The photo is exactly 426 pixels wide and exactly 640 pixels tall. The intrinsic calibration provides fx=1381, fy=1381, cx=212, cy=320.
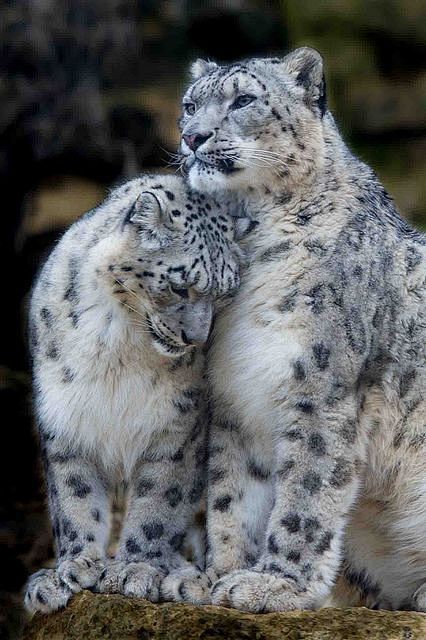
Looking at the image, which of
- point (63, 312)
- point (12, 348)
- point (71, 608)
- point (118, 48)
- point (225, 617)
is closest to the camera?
point (225, 617)

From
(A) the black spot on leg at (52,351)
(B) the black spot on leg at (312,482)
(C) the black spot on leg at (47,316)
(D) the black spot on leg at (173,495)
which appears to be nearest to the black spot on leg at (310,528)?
(B) the black spot on leg at (312,482)

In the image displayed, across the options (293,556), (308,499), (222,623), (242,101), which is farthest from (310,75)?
(222,623)

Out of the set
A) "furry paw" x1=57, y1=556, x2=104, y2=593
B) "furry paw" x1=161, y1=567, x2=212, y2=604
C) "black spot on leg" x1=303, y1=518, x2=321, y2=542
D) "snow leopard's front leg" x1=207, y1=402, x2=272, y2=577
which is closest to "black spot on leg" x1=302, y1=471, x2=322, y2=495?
"black spot on leg" x1=303, y1=518, x2=321, y2=542

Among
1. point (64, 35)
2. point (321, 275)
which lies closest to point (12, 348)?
point (64, 35)

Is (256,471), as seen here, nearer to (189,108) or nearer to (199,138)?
(199,138)

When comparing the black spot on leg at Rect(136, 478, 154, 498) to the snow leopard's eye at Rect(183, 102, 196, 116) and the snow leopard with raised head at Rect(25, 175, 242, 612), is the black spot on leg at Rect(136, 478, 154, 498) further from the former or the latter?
the snow leopard's eye at Rect(183, 102, 196, 116)

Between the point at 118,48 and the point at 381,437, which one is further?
the point at 118,48

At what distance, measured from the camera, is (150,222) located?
537cm

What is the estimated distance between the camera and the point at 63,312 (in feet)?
18.0

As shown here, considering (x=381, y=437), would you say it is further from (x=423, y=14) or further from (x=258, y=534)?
(x=423, y=14)

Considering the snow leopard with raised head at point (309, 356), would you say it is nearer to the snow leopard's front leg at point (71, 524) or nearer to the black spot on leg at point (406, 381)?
the black spot on leg at point (406, 381)

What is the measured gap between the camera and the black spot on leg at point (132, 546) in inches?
211

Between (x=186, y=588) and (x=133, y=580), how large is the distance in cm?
20

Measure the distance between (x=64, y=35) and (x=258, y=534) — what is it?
235 inches
